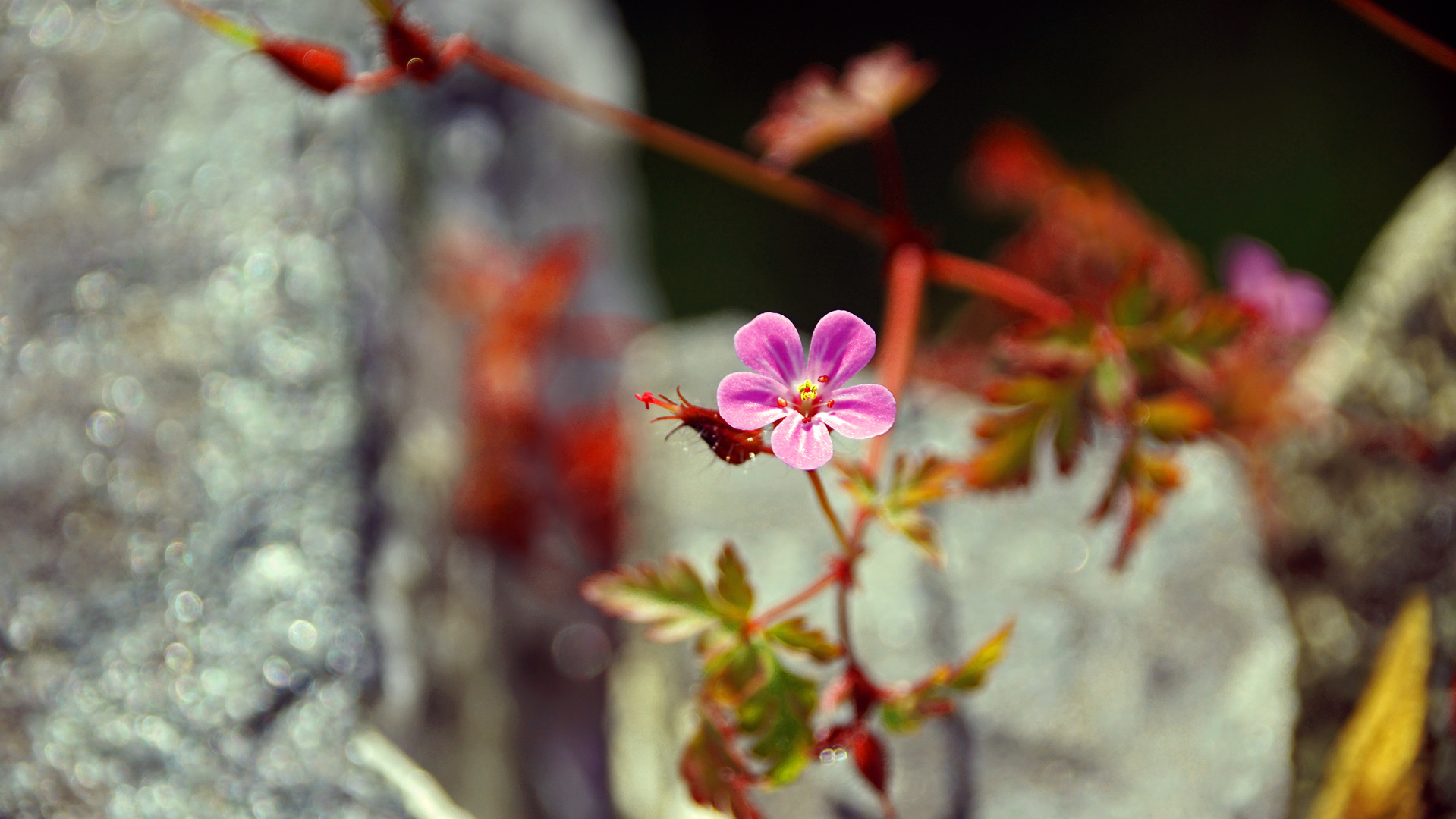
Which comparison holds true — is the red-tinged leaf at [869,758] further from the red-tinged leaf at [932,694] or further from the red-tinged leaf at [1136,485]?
the red-tinged leaf at [1136,485]

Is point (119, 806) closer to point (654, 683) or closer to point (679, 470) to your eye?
point (654, 683)

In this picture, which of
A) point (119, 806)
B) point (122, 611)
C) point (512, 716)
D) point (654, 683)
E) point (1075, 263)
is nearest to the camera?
point (119, 806)

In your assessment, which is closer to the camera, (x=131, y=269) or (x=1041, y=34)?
(x=131, y=269)

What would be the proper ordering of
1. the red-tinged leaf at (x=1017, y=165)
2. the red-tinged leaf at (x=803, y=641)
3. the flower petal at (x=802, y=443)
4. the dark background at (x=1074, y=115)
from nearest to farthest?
the flower petal at (x=802, y=443) → the red-tinged leaf at (x=803, y=641) → the red-tinged leaf at (x=1017, y=165) → the dark background at (x=1074, y=115)

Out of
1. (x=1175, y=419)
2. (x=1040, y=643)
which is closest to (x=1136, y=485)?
(x=1175, y=419)

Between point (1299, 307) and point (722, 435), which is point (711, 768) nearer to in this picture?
point (722, 435)

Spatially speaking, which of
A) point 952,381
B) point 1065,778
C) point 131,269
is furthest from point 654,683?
point 131,269

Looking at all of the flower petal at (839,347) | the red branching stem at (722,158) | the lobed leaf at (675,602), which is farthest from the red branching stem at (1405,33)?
the lobed leaf at (675,602)
